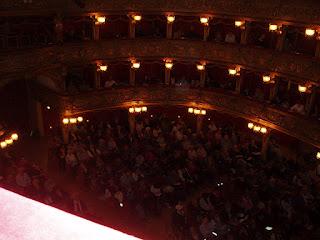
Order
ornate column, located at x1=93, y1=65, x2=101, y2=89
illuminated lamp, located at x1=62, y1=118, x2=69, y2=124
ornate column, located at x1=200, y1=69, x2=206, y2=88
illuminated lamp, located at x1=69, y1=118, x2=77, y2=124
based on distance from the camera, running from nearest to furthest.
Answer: illuminated lamp, located at x1=62, y1=118, x2=69, y2=124
illuminated lamp, located at x1=69, y1=118, x2=77, y2=124
ornate column, located at x1=93, y1=65, x2=101, y2=89
ornate column, located at x1=200, y1=69, x2=206, y2=88

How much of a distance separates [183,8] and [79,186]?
10876 millimetres

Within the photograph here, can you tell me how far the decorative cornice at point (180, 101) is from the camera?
67.4 ft

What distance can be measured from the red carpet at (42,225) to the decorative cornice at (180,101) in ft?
63.5

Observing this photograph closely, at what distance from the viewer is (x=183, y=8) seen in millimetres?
21844

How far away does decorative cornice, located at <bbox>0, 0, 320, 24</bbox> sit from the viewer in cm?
1833

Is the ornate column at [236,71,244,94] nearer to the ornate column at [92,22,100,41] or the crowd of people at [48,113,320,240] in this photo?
the crowd of people at [48,113,320,240]

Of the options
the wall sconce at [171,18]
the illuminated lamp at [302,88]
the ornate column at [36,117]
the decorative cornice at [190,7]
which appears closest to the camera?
the decorative cornice at [190,7]

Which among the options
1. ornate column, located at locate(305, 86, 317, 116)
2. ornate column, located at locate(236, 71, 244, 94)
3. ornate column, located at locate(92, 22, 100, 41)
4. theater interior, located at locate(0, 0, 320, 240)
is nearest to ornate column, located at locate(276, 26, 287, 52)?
theater interior, located at locate(0, 0, 320, 240)

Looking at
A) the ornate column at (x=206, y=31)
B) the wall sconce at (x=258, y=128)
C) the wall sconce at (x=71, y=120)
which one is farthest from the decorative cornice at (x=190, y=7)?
the wall sconce at (x=71, y=120)

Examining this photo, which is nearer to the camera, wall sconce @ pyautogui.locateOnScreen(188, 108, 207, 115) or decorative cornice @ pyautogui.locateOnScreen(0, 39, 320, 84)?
decorative cornice @ pyautogui.locateOnScreen(0, 39, 320, 84)

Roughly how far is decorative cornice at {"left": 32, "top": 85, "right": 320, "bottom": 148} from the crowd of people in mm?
1356

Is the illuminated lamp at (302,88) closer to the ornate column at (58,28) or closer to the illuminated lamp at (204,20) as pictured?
the illuminated lamp at (204,20)

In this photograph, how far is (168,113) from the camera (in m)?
26.2

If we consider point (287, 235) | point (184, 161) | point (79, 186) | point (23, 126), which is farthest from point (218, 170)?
point (23, 126)
